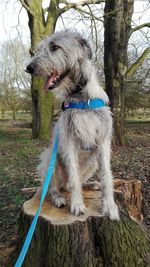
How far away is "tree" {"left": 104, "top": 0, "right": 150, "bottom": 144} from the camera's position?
479 inches

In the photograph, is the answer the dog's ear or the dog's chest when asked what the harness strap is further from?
the dog's ear

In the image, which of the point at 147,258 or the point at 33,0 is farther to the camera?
the point at 33,0

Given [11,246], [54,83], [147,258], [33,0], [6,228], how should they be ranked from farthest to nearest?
[33,0] → [6,228] → [11,246] → [147,258] → [54,83]

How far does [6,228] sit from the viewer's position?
5492 mm

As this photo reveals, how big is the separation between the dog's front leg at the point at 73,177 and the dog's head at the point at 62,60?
679 millimetres


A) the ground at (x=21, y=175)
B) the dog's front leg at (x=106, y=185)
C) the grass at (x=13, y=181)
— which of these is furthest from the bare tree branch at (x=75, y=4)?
the dog's front leg at (x=106, y=185)

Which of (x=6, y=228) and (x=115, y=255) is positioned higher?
(x=115, y=255)

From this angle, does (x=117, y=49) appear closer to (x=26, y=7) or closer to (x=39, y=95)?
(x=39, y=95)

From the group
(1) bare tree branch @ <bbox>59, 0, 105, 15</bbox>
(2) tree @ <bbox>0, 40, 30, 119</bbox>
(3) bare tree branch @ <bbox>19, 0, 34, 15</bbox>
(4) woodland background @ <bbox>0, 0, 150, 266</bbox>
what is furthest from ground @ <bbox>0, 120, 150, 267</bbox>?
(2) tree @ <bbox>0, 40, 30, 119</bbox>

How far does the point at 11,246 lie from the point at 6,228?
2.68 feet

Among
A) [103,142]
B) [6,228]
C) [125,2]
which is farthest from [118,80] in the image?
[103,142]

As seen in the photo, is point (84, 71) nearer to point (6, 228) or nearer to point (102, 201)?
point (102, 201)

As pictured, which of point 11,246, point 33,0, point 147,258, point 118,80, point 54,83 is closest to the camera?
point 54,83

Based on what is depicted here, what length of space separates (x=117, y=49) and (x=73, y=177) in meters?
9.31
